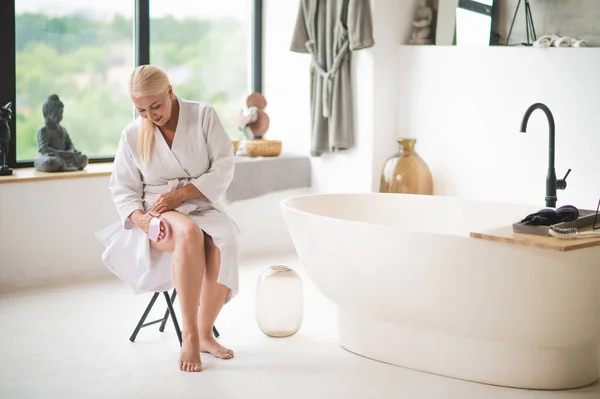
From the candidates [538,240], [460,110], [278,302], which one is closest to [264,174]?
[460,110]

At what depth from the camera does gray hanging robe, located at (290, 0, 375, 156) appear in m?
4.89

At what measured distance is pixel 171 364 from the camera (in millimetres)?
3213

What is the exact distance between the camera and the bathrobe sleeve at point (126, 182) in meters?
3.34

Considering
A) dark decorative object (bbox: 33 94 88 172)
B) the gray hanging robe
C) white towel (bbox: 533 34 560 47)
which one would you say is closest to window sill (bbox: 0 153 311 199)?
dark decorative object (bbox: 33 94 88 172)

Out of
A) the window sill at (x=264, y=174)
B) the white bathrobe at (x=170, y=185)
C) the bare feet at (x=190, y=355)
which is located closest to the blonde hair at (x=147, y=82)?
the white bathrobe at (x=170, y=185)

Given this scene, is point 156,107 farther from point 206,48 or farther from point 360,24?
point 206,48

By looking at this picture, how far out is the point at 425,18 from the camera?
4883mm

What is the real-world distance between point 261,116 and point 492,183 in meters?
1.58

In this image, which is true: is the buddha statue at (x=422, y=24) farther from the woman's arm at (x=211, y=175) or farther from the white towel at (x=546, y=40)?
the woman's arm at (x=211, y=175)

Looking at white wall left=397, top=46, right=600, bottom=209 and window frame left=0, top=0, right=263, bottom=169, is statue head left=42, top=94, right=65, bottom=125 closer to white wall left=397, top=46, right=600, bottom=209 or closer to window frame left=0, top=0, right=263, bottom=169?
window frame left=0, top=0, right=263, bottom=169

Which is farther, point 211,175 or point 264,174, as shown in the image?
point 264,174

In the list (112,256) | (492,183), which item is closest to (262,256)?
(492,183)

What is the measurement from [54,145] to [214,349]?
1.78 metres

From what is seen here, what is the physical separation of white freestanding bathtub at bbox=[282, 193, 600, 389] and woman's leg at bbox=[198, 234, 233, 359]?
0.34m
